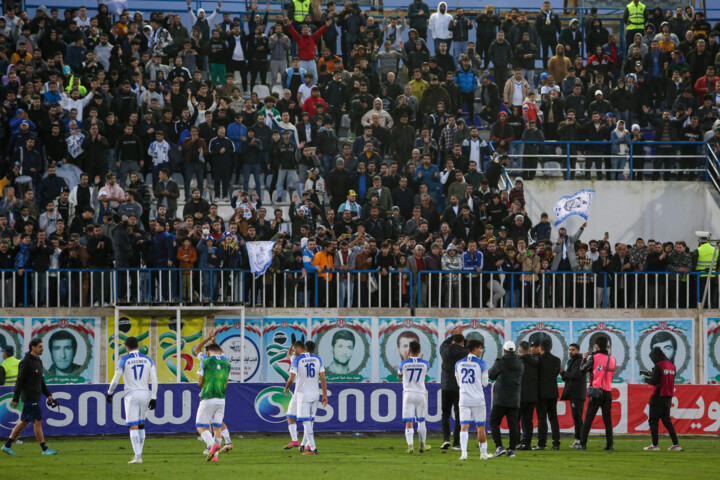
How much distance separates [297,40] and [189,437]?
43.7ft

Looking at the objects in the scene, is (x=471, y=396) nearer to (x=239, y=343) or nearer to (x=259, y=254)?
(x=259, y=254)

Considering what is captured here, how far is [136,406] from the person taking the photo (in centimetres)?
1912

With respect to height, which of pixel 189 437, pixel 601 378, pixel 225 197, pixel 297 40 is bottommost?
pixel 189 437

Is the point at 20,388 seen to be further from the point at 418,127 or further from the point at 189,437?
the point at 418,127

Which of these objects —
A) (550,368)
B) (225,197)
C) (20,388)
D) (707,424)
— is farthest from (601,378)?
(225,197)

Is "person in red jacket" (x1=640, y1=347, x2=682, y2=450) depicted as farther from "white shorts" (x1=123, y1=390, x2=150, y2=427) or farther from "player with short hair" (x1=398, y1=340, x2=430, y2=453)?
"white shorts" (x1=123, y1=390, x2=150, y2=427)

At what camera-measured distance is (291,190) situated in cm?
3109

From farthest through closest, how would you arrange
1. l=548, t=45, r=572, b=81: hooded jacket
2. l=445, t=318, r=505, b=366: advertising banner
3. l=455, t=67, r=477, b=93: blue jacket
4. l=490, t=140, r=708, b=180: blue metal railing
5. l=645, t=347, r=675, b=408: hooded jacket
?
l=548, t=45, r=572, b=81: hooded jacket
l=455, t=67, r=477, b=93: blue jacket
l=490, t=140, r=708, b=180: blue metal railing
l=445, t=318, r=505, b=366: advertising banner
l=645, t=347, r=675, b=408: hooded jacket

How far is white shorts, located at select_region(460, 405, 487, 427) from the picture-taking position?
1948 cm

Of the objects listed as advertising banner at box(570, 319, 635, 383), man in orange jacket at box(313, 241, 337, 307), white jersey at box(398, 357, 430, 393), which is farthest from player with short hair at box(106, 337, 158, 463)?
advertising banner at box(570, 319, 635, 383)

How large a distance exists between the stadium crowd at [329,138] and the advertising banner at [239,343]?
92 cm

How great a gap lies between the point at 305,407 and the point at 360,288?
866 centimetres

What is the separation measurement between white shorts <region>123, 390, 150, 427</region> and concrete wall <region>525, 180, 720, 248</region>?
1658cm

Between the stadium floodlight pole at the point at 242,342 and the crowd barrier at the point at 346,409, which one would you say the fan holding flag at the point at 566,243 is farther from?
the stadium floodlight pole at the point at 242,342
